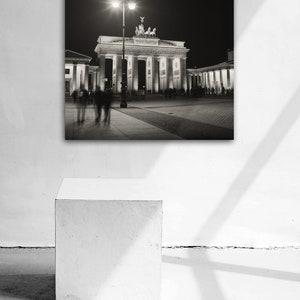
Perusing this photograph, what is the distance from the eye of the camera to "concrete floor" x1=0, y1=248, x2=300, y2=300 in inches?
177

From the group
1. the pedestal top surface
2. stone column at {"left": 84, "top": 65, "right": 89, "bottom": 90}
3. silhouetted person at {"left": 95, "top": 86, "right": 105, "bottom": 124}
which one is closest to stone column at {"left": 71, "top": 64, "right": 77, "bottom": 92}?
stone column at {"left": 84, "top": 65, "right": 89, "bottom": 90}

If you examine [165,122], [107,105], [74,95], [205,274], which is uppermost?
[74,95]

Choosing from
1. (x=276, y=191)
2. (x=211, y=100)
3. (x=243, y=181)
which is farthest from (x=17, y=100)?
(x=276, y=191)

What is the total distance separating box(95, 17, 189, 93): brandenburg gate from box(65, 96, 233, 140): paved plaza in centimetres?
23

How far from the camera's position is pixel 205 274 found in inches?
198

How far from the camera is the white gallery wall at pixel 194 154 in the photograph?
19.2ft

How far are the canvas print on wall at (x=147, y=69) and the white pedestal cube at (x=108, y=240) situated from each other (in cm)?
193

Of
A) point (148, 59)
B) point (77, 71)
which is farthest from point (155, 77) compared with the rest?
point (77, 71)

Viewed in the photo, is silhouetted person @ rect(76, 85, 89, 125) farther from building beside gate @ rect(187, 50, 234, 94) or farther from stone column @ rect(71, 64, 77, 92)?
building beside gate @ rect(187, 50, 234, 94)

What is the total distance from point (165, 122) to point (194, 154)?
466 millimetres

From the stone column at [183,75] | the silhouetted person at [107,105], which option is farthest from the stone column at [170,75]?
the silhouetted person at [107,105]

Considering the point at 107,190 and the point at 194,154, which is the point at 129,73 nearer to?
the point at 194,154

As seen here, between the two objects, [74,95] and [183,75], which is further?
[183,75]

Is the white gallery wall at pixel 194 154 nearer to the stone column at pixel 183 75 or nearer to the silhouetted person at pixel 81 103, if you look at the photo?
the silhouetted person at pixel 81 103
